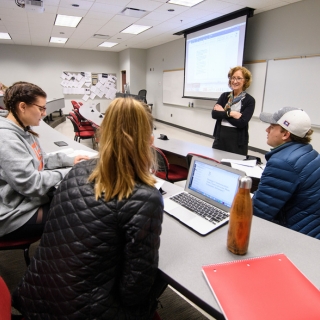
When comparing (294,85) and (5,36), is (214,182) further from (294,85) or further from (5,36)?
(5,36)

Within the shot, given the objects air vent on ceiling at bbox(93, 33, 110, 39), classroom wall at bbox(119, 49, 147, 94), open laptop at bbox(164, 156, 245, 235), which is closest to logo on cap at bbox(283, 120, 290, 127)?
open laptop at bbox(164, 156, 245, 235)

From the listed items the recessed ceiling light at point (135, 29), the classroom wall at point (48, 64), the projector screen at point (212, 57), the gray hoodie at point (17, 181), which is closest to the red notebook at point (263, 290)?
the gray hoodie at point (17, 181)

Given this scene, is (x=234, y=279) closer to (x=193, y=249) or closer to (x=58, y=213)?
(x=193, y=249)

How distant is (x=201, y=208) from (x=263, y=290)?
0.49 m

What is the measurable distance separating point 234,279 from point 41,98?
1.38 meters

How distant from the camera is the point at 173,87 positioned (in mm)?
7668

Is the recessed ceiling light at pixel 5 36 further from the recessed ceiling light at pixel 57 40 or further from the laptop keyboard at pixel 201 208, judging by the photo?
the laptop keyboard at pixel 201 208

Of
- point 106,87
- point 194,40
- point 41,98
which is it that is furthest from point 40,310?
point 106,87

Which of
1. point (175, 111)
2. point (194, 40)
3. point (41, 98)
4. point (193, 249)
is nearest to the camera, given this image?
point (193, 249)

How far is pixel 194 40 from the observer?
6016 mm

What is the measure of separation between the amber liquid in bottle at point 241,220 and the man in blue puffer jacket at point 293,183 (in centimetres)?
40

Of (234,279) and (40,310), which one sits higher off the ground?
(234,279)

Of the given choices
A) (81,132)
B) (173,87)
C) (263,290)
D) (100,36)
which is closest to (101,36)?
(100,36)

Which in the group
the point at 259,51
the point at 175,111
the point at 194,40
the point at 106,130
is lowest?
the point at 175,111
